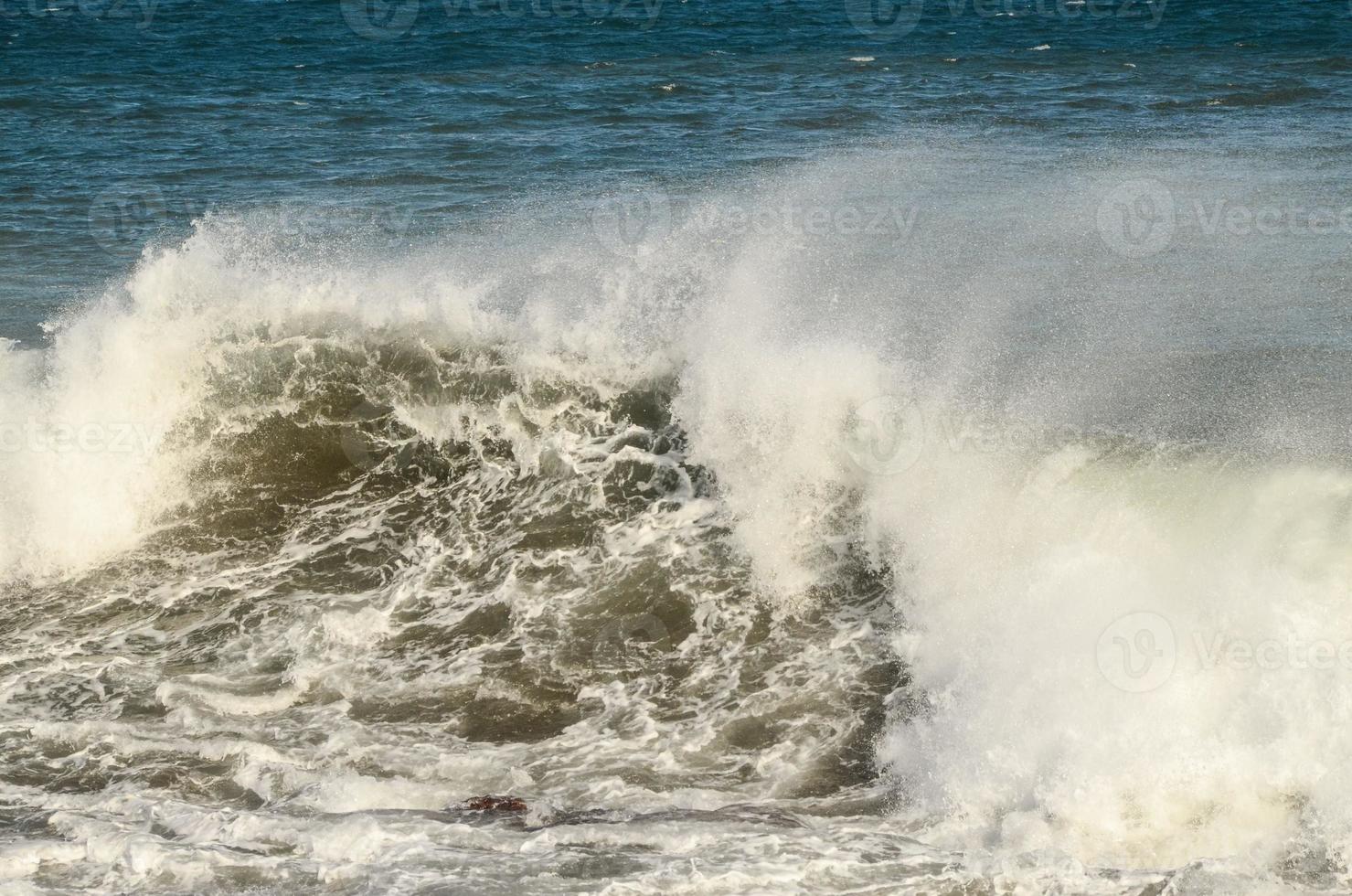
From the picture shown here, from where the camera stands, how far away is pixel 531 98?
24719mm

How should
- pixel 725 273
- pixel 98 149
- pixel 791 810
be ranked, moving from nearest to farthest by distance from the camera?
1. pixel 791 810
2. pixel 725 273
3. pixel 98 149

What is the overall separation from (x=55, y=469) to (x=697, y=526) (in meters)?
4.92

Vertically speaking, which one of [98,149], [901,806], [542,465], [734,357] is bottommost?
[901,806]

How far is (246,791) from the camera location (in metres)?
6.93

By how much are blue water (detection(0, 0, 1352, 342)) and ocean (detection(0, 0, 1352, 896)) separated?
0.35m

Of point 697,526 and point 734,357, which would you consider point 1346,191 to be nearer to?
point 734,357

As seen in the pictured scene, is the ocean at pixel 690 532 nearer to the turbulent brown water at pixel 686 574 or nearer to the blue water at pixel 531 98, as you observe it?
the turbulent brown water at pixel 686 574

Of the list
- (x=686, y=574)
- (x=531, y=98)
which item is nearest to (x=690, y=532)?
(x=686, y=574)

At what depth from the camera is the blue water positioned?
18.4 meters

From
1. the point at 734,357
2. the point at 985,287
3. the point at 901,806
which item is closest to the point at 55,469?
the point at 734,357

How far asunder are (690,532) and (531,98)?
16901mm

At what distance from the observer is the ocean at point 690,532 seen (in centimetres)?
657

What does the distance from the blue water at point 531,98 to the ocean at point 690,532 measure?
35cm

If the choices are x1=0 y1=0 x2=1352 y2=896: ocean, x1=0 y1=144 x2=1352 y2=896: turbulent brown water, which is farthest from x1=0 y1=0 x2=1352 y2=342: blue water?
x1=0 y1=144 x2=1352 y2=896: turbulent brown water
